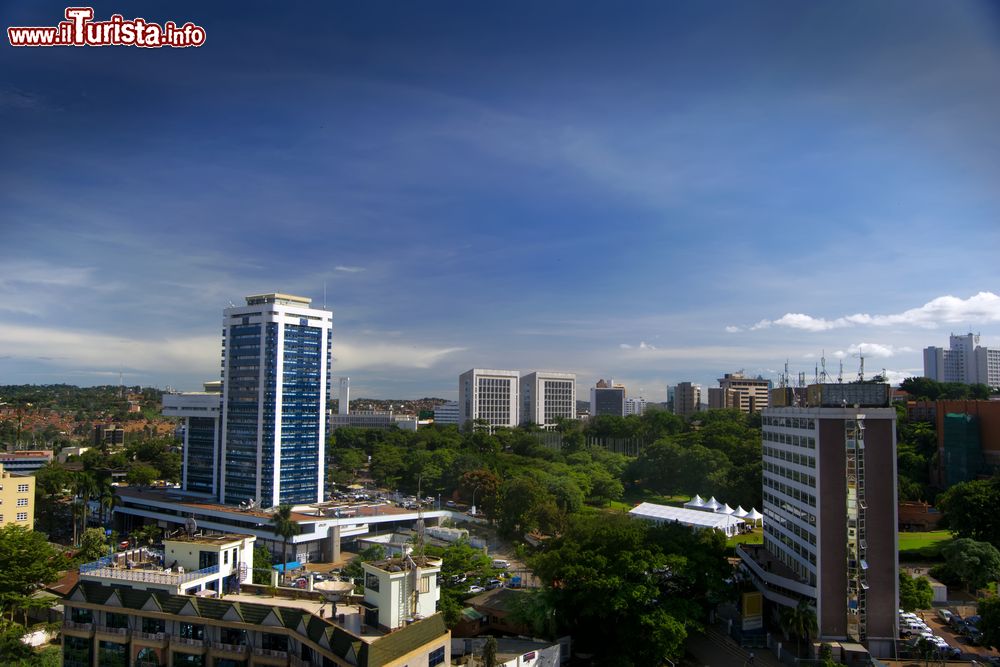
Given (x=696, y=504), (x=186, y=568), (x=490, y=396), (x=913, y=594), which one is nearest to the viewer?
(x=186, y=568)

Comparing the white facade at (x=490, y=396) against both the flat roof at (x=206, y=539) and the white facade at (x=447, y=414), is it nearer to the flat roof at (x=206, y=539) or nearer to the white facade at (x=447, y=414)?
the white facade at (x=447, y=414)

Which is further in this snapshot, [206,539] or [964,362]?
[964,362]

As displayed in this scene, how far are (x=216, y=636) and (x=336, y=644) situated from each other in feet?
12.5

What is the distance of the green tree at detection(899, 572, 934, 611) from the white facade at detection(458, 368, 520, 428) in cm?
8117

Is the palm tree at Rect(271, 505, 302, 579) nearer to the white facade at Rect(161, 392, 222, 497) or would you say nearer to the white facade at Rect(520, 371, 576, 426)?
the white facade at Rect(161, 392, 222, 497)


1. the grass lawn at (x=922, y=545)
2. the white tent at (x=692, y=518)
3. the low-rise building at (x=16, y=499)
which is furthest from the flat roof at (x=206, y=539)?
the grass lawn at (x=922, y=545)

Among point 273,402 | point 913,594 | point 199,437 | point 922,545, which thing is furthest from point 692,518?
point 199,437

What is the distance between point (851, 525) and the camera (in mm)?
20406

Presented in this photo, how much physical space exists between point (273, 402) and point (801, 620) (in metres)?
31.0

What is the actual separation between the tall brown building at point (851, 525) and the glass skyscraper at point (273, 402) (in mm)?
29351

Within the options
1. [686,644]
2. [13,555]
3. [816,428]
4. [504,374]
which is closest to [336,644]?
[686,644]

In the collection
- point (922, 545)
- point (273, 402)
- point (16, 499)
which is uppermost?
point (273, 402)

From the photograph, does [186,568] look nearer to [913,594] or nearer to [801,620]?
[801,620]

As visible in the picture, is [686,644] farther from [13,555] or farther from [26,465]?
[26,465]
